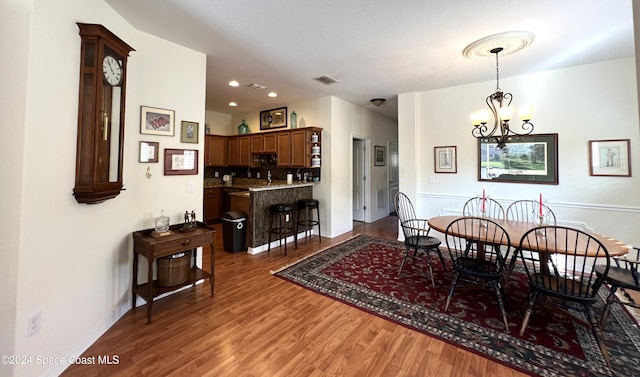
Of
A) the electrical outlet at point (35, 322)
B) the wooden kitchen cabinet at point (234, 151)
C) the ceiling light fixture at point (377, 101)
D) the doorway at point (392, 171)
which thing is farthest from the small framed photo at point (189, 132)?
the doorway at point (392, 171)

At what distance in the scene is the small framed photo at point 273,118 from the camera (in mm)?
5459

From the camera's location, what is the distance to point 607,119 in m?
3.16

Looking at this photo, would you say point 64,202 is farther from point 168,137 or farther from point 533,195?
point 533,195

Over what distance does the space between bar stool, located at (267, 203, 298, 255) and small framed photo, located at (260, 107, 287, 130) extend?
2.11m

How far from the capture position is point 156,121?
8.31 ft

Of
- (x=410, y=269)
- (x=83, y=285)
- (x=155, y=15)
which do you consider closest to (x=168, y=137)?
(x=155, y=15)

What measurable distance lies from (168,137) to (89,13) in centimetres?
111

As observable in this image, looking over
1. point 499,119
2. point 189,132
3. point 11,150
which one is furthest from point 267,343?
point 499,119

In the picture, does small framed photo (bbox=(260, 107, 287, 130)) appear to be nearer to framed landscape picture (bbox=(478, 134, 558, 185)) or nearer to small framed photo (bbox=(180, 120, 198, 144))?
small framed photo (bbox=(180, 120, 198, 144))

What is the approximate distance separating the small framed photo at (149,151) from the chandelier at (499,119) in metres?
3.56

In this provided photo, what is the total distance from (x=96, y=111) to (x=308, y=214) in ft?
11.8

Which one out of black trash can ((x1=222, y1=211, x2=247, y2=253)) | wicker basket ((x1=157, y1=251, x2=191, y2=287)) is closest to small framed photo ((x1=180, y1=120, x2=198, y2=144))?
wicker basket ((x1=157, y1=251, x2=191, y2=287))

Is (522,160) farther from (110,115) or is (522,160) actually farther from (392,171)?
(110,115)

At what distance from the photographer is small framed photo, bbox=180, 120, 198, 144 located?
2.74m
